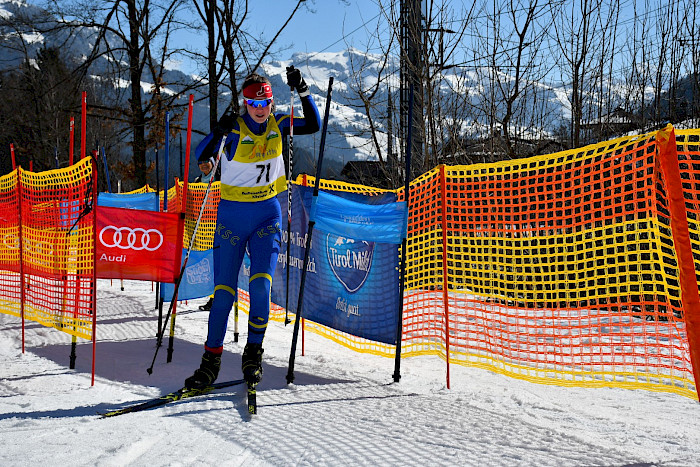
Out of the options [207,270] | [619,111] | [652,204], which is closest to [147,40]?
[207,270]

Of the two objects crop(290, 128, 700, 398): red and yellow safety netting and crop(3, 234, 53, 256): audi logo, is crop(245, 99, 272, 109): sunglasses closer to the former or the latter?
crop(290, 128, 700, 398): red and yellow safety netting

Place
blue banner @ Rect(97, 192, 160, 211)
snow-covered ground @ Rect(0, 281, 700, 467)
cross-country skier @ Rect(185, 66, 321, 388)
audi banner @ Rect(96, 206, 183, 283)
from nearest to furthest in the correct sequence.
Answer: snow-covered ground @ Rect(0, 281, 700, 467) → cross-country skier @ Rect(185, 66, 321, 388) → audi banner @ Rect(96, 206, 183, 283) → blue banner @ Rect(97, 192, 160, 211)

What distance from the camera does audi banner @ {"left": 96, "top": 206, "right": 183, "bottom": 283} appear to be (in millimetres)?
4602

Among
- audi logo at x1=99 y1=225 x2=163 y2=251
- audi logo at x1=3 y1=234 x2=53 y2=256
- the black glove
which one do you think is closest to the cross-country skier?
the black glove

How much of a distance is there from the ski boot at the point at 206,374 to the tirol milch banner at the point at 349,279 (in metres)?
1.31

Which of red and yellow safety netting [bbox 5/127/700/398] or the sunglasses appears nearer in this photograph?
red and yellow safety netting [bbox 5/127/700/398]

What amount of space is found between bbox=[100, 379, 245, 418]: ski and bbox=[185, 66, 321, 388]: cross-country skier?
0.06 m

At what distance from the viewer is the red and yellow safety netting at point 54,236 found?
466cm

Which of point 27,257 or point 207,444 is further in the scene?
point 27,257

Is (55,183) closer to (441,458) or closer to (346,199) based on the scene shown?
(346,199)

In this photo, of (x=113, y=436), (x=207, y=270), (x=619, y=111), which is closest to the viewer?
(x=113, y=436)

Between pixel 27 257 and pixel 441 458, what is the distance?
518 cm

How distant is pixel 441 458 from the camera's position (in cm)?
259


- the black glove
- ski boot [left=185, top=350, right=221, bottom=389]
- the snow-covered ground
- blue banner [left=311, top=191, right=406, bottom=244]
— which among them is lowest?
the snow-covered ground
